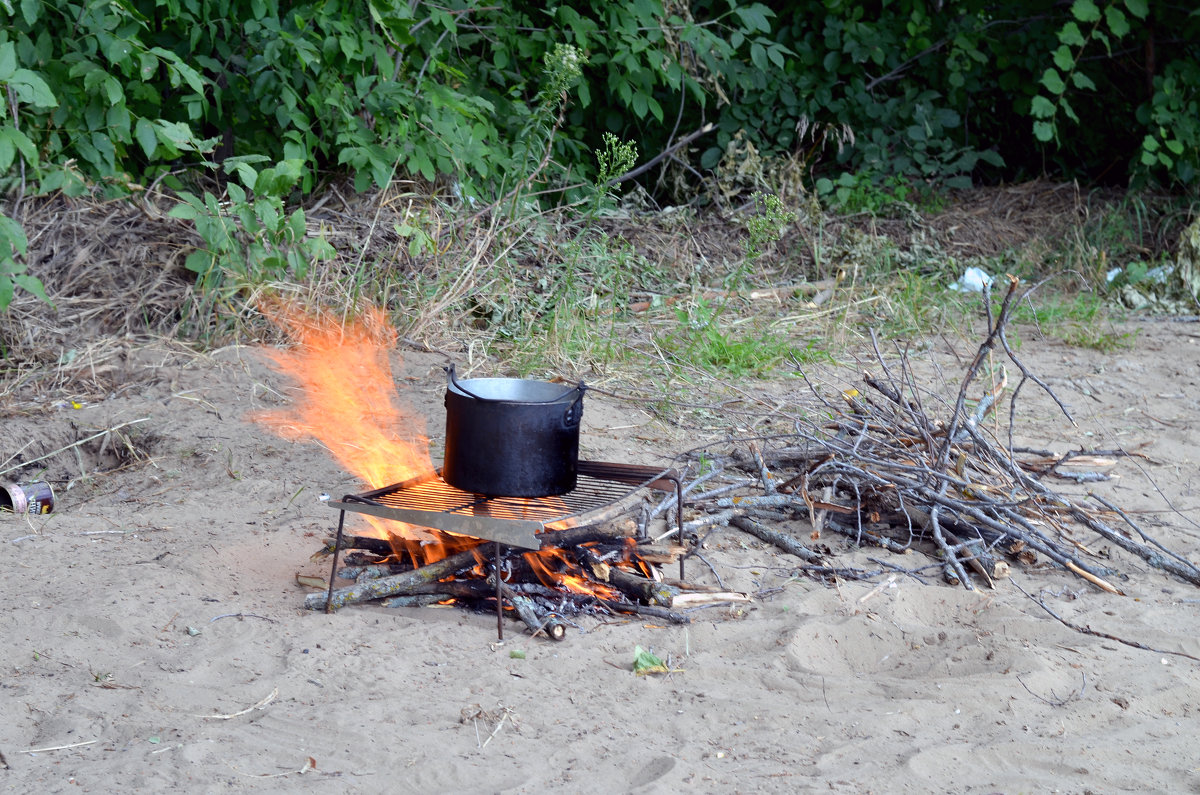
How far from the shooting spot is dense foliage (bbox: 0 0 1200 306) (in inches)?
195

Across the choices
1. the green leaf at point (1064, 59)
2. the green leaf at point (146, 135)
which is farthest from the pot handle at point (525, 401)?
the green leaf at point (1064, 59)

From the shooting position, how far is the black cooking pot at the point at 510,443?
8.91ft

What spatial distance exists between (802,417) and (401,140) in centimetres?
273

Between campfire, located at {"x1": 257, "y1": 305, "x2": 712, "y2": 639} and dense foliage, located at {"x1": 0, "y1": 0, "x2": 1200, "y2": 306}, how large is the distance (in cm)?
224

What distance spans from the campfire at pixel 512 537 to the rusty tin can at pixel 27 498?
3.90 ft

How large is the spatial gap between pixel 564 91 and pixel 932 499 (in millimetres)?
3179

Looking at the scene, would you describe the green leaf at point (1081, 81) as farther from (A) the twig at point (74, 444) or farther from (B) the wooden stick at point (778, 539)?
(A) the twig at point (74, 444)

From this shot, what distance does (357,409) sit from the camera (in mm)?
4480

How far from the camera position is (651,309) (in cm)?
625

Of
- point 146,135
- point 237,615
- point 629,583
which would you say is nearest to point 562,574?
point 629,583

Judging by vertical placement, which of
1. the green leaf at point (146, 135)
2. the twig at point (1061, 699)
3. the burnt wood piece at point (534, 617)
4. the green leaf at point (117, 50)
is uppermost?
the green leaf at point (117, 50)

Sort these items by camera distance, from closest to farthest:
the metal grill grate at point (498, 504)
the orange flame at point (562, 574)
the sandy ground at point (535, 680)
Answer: the sandy ground at point (535, 680) < the metal grill grate at point (498, 504) < the orange flame at point (562, 574)

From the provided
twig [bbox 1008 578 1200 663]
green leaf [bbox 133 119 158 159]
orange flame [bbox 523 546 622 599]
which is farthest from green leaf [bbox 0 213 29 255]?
twig [bbox 1008 578 1200 663]

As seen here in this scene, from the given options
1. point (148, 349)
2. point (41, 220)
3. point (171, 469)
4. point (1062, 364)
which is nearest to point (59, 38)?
point (41, 220)
